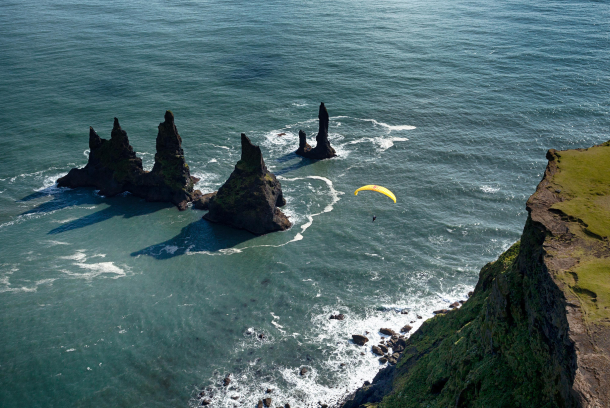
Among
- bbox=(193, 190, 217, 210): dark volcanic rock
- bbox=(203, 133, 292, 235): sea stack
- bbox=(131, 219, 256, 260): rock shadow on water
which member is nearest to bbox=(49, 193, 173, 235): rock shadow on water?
bbox=(193, 190, 217, 210): dark volcanic rock

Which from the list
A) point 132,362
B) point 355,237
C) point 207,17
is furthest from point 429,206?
point 207,17

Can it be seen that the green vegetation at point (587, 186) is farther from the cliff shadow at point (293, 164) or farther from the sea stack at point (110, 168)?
the sea stack at point (110, 168)

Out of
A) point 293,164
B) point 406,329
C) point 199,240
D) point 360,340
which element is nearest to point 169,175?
point 199,240

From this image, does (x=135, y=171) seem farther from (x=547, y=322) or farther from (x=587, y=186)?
(x=547, y=322)

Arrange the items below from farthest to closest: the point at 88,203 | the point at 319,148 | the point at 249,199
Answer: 1. the point at 319,148
2. the point at 88,203
3. the point at 249,199

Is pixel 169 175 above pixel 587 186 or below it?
below

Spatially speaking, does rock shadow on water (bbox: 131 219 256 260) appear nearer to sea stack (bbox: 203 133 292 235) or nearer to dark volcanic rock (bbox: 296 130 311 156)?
sea stack (bbox: 203 133 292 235)

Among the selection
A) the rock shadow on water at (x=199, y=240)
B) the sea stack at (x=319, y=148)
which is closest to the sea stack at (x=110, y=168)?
the rock shadow on water at (x=199, y=240)
